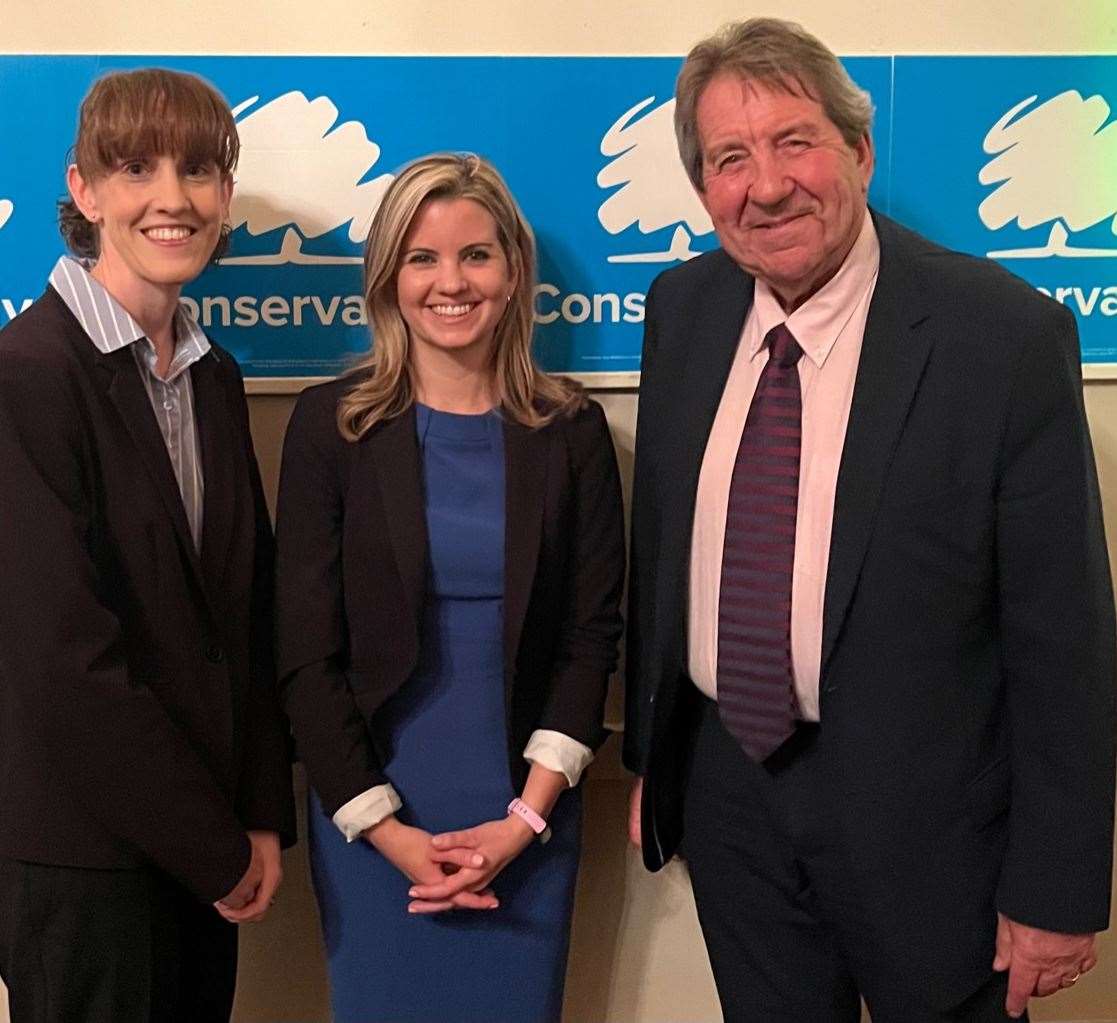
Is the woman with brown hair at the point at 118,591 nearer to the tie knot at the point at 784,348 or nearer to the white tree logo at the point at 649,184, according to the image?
the white tree logo at the point at 649,184

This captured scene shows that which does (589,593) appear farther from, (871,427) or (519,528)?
(871,427)

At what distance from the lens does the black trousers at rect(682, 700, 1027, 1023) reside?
4.88 ft

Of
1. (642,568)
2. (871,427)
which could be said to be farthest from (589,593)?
(871,427)

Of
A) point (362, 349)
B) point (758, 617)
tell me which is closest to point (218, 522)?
point (362, 349)

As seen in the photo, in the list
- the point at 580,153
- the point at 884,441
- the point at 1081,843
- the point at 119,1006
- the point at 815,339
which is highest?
the point at 580,153

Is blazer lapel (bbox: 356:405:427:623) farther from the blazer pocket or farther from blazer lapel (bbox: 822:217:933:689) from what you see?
the blazer pocket

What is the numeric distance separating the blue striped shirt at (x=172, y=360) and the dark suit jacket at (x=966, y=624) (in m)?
0.88


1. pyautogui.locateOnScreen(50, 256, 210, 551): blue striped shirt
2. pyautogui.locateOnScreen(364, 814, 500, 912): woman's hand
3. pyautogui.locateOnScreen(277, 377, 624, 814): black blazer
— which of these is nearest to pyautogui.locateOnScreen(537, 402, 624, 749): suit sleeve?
pyautogui.locateOnScreen(277, 377, 624, 814): black blazer

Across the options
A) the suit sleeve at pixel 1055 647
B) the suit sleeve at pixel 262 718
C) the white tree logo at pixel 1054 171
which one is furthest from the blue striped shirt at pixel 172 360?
the white tree logo at pixel 1054 171

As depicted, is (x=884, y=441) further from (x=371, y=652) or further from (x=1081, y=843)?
(x=371, y=652)

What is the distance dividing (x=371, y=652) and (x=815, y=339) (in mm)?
769

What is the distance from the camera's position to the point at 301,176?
1.94m

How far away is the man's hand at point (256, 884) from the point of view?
1.60 metres

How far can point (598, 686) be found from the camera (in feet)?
5.75
